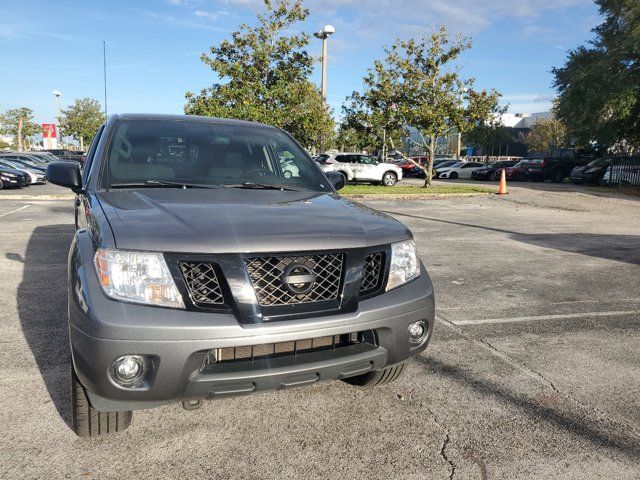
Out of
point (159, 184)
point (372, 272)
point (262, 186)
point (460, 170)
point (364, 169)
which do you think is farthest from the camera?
point (460, 170)

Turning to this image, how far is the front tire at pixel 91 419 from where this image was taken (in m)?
2.52

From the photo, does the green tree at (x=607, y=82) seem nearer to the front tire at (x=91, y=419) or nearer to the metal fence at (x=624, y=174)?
the metal fence at (x=624, y=174)

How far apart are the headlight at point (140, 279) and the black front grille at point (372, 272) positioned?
89 centimetres

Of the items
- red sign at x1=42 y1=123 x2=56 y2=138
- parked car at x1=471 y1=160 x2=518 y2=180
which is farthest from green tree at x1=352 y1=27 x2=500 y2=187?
red sign at x1=42 y1=123 x2=56 y2=138

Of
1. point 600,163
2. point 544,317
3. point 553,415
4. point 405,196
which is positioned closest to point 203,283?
point 553,415

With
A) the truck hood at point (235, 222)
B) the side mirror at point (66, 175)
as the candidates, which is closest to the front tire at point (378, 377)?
the truck hood at point (235, 222)

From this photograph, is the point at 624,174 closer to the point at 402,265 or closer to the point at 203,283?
the point at 402,265

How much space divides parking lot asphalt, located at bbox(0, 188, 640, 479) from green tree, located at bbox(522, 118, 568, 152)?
Result: 58002 millimetres

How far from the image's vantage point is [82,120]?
59344 millimetres

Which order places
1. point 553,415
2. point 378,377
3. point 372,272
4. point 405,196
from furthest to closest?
point 405,196 → point 378,377 → point 553,415 → point 372,272

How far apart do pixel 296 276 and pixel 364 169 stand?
78.8 feet

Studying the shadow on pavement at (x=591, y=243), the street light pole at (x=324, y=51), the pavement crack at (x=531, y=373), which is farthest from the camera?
the street light pole at (x=324, y=51)

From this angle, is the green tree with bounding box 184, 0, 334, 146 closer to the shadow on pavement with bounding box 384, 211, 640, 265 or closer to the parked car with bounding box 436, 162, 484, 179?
the shadow on pavement with bounding box 384, 211, 640, 265

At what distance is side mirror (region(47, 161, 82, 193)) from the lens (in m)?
3.43
